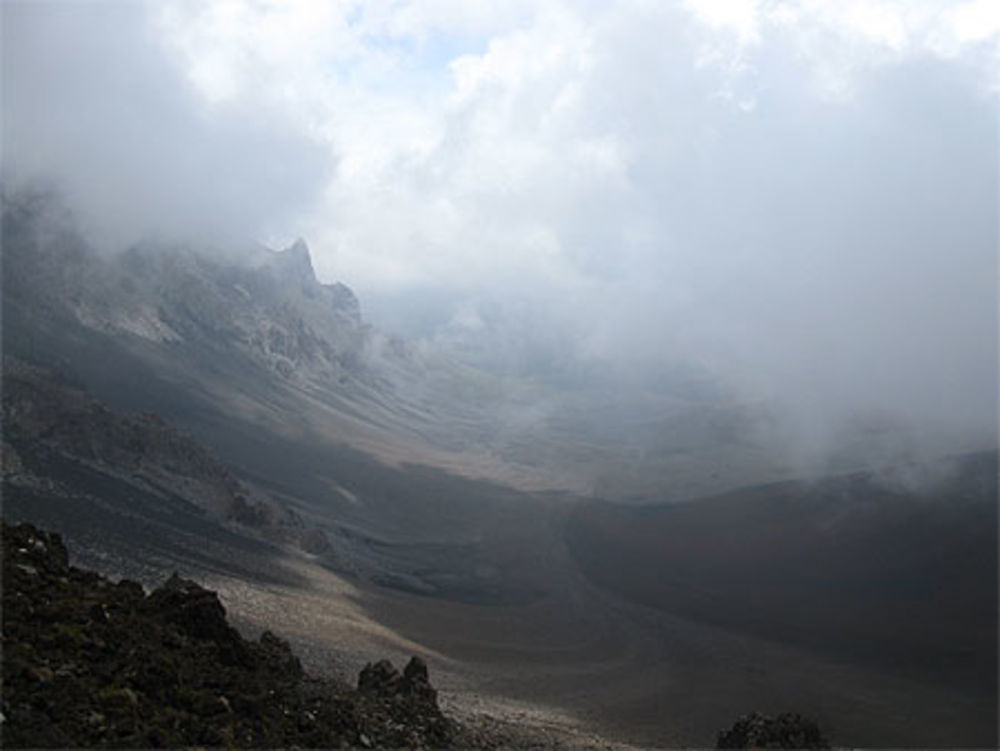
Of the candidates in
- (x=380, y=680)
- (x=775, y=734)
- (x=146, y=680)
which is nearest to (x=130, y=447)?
(x=380, y=680)

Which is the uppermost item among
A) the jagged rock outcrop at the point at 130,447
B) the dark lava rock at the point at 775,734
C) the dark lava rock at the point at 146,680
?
the jagged rock outcrop at the point at 130,447

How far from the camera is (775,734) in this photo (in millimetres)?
28406

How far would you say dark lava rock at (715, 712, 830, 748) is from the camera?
28203mm

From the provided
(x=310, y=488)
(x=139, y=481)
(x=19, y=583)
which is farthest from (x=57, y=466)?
(x=19, y=583)

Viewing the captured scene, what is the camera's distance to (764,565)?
84438 mm

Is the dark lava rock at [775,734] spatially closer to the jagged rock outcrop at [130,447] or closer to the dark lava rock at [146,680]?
the dark lava rock at [146,680]

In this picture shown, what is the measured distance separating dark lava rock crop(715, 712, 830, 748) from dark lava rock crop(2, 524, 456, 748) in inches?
493

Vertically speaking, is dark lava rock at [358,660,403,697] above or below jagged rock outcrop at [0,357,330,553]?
below

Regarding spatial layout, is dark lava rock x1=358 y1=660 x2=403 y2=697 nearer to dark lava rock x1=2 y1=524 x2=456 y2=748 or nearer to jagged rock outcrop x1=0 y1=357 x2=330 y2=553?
dark lava rock x1=2 y1=524 x2=456 y2=748

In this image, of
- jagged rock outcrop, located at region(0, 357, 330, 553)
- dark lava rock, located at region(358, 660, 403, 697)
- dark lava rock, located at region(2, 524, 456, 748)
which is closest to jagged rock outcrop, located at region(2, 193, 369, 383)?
jagged rock outcrop, located at region(0, 357, 330, 553)

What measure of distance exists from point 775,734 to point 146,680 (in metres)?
21.9

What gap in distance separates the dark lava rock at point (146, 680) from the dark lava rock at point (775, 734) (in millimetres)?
12516

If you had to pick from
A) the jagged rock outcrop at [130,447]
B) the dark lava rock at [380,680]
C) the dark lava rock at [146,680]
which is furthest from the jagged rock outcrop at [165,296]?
the dark lava rock at [146,680]

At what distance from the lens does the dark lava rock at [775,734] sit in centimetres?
2820
